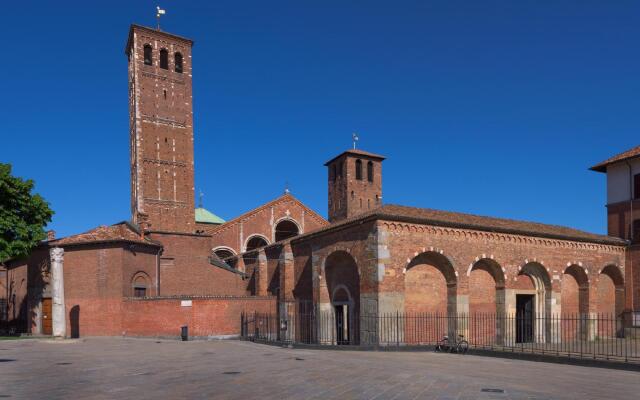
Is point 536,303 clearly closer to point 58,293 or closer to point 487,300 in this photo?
point 487,300

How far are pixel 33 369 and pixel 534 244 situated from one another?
20.9 metres

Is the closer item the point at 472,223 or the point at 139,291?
the point at 472,223

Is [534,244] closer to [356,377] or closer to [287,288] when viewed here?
[287,288]

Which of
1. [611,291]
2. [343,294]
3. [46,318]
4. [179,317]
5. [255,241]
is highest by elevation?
[255,241]

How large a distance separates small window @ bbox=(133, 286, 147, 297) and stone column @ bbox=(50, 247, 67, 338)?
3460 mm

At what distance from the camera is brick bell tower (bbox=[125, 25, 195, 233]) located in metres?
33.4

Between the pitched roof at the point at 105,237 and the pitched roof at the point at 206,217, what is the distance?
55.9 feet

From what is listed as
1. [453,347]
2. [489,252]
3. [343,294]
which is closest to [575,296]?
[489,252]

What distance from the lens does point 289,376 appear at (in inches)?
482

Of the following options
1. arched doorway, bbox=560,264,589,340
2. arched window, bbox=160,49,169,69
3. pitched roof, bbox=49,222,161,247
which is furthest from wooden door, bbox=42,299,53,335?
arched doorway, bbox=560,264,589,340

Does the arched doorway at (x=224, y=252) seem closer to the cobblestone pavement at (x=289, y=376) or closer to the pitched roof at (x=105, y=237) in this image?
the pitched roof at (x=105, y=237)

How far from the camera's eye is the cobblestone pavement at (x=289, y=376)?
10156mm

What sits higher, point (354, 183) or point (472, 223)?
point (354, 183)

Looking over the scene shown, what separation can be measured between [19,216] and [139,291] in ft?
22.7
